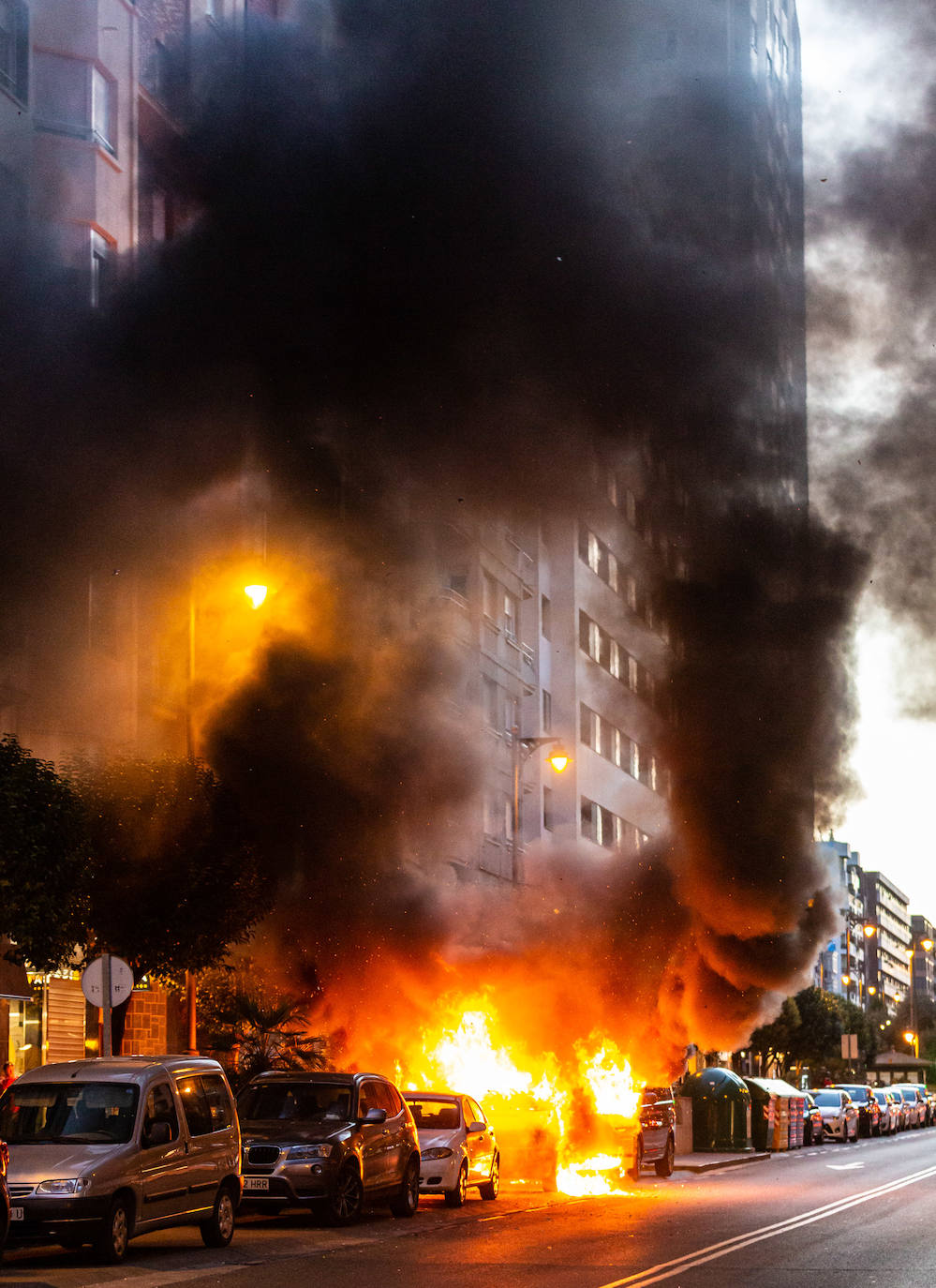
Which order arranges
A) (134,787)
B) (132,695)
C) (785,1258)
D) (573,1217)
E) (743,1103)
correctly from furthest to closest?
(743,1103)
(132,695)
(134,787)
(573,1217)
(785,1258)

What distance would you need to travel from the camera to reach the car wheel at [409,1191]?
20.4m

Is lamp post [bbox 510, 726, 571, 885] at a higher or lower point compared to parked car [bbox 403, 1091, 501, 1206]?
higher

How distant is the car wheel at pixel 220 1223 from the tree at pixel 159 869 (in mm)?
6996

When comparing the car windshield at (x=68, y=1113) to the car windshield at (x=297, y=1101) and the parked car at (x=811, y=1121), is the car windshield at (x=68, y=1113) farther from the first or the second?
the parked car at (x=811, y=1121)

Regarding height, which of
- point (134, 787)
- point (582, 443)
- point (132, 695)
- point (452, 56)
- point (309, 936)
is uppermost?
point (452, 56)

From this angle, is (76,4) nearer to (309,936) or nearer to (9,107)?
(9,107)

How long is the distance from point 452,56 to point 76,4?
896 centimetres

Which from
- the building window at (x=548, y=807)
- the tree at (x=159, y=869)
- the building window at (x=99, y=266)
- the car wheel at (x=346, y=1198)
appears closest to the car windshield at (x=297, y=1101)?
the car wheel at (x=346, y=1198)

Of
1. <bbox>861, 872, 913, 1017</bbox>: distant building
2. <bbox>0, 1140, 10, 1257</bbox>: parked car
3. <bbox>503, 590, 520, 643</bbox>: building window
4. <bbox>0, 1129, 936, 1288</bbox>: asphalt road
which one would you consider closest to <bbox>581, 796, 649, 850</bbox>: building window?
<bbox>503, 590, 520, 643</bbox>: building window

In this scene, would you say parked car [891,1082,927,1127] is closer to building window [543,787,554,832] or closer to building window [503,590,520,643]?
building window [543,787,554,832]

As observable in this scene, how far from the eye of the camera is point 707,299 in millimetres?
24109

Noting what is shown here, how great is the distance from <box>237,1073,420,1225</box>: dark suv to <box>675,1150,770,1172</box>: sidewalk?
1576 centimetres

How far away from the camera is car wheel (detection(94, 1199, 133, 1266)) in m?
14.5

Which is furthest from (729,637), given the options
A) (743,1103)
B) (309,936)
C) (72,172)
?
(743,1103)
